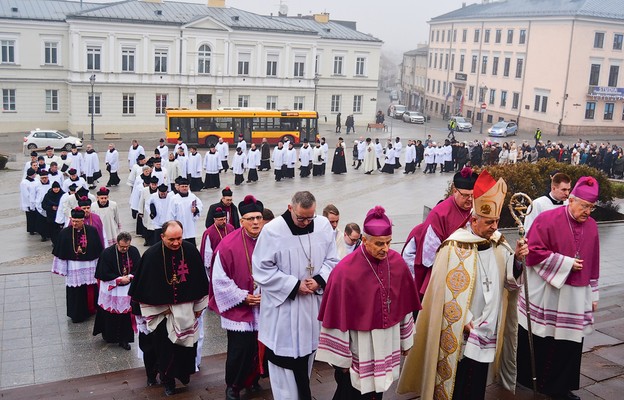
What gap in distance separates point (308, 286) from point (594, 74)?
47.0m

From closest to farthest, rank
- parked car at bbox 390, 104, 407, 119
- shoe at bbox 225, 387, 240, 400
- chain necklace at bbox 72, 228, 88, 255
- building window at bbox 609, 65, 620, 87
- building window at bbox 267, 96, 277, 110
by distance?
A: shoe at bbox 225, 387, 240, 400 < chain necklace at bbox 72, 228, 88, 255 < building window at bbox 267, 96, 277, 110 < building window at bbox 609, 65, 620, 87 < parked car at bbox 390, 104, 407, 119

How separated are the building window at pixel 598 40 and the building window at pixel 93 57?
33.5 metres

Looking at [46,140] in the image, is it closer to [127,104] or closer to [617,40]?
[127,104]

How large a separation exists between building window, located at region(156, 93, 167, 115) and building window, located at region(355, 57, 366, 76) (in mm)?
14809

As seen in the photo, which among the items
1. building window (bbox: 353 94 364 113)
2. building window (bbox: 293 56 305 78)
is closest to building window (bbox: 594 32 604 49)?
building window (bbox: 353 94 364 113)

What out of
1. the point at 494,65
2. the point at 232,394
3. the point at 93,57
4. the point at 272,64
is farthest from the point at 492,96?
the point at 232,394

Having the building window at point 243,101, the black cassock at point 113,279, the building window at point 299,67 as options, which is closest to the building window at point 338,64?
the building window at point 299,67

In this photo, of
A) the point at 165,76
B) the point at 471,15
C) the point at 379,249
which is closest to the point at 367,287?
the point at 379,249

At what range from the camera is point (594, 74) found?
153 ft

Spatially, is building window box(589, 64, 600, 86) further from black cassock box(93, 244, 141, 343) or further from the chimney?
black cassock box(93, 244, 141, 343)

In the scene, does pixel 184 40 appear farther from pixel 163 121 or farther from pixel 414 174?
pixel 414 174

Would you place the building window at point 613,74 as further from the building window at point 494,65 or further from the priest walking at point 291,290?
the priest walking at point 291,290

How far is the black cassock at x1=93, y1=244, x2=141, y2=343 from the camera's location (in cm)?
818

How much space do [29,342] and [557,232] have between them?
663 centimetres
